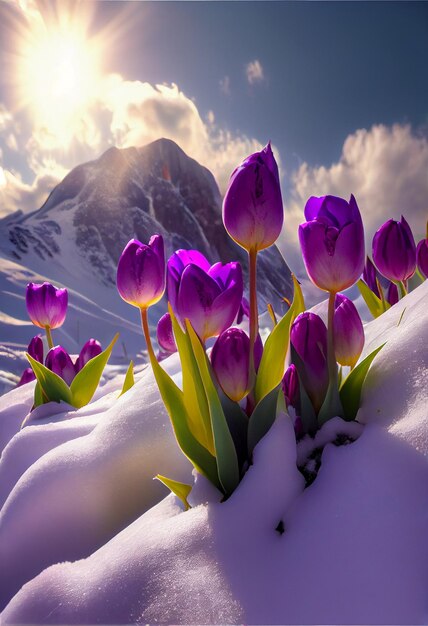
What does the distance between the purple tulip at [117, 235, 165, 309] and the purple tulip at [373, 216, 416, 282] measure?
69 cm

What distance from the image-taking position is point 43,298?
172 cm

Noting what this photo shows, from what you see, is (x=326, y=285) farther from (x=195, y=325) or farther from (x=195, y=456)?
(x=195, y=456)

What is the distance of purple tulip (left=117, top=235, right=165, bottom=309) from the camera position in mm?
924

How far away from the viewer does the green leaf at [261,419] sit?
723 mm

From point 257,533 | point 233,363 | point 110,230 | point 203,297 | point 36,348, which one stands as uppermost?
point 110,230

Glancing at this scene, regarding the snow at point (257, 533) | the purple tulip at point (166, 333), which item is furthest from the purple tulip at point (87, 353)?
the snow at point (257, 533)

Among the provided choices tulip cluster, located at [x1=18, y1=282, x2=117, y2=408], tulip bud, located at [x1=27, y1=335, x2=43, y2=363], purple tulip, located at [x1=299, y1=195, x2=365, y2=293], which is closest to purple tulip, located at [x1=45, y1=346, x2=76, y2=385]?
tulip cluster, located at [x1=18, y1=282, x2=117, y2=408]

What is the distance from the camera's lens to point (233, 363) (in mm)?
711

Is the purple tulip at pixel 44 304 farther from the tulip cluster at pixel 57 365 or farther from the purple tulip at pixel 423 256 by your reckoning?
the purple tulip at pixel 423 256

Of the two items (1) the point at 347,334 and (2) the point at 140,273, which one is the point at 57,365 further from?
(1) the point at 347,334

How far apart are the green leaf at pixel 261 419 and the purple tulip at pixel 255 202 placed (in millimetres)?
272

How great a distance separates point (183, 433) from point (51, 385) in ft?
3.27

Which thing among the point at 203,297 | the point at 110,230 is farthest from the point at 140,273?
the point at 110,230

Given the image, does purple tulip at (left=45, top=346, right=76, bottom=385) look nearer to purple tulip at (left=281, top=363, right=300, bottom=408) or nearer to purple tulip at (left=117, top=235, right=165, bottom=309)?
purple tulip at (left=117, top=235, right=165, bottom=309)
